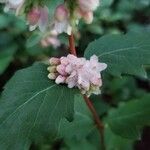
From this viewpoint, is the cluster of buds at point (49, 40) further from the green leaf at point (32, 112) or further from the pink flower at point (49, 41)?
the green leaf at point (32, 112)

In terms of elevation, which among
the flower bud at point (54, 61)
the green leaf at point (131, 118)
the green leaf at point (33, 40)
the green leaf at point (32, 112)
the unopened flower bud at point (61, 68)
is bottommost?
the green leaf at point (131, 118)

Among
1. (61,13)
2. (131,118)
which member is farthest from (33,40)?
(61,13)

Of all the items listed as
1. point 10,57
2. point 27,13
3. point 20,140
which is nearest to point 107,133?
point 10,57

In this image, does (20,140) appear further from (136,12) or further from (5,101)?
(136,12)

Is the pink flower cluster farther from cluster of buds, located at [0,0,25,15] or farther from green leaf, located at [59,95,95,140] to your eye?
green leaf, located at [59,95,95,140]

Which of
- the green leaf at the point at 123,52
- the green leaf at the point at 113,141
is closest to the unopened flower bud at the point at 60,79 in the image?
the green leaf at the point at 123,52

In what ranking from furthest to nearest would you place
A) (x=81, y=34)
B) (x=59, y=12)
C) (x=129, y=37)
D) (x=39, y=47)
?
(x=81, y=34), (x=39, y=47), (x=129, y=37), (x=59, y=12)

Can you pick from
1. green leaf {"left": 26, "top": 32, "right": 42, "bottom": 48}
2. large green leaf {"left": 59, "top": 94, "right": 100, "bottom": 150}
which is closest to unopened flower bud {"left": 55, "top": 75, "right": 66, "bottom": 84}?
large green leaf {"left": 59, "top": 94, "right": 100, "bottom": 150}
